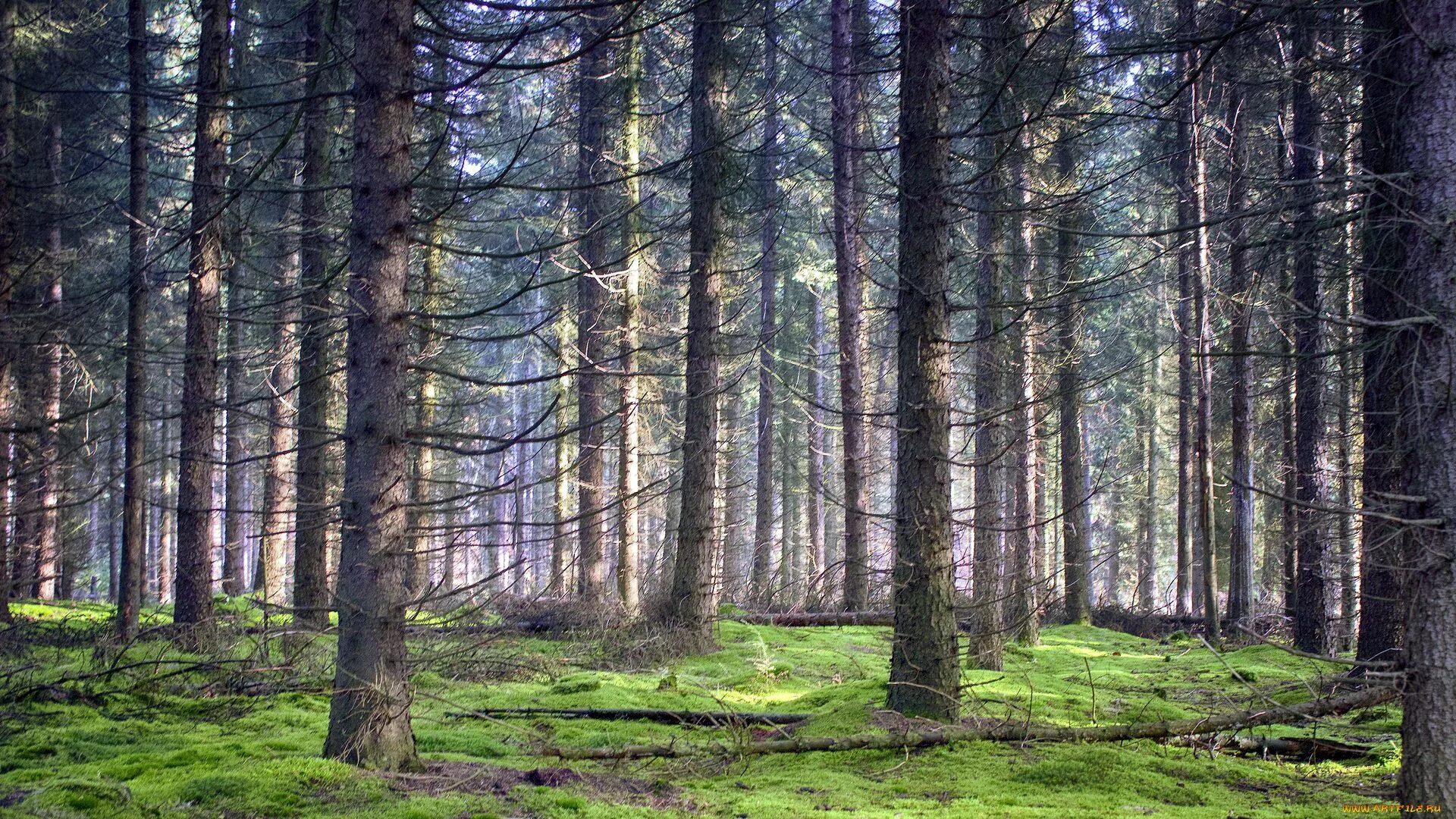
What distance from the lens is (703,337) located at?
11.9 meters

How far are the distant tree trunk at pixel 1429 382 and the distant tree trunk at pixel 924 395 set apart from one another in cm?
266

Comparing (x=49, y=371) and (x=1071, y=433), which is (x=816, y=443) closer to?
(x=1071, y=433)

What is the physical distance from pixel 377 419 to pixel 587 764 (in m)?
2.91

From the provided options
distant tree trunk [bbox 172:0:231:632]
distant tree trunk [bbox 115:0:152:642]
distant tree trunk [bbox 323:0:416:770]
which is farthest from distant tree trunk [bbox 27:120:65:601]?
distant tree trunk [bbox 323:0:416:770]

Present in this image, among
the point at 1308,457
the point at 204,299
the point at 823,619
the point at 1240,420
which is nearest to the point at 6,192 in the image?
the point at 204,299

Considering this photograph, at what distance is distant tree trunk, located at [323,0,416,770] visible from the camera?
4938mm

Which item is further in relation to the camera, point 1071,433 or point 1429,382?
point 1071,433

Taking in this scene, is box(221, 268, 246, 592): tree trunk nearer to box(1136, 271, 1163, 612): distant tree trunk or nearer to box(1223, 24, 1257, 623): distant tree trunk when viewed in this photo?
box(1223, 24, 1257, 623): distant tree trunk

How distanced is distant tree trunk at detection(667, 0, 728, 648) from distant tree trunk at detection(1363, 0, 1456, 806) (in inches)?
324

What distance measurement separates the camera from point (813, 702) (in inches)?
311

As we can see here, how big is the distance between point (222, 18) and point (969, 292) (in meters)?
15.8

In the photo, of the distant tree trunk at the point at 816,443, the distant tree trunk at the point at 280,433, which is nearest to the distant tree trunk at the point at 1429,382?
the distant tree trunk at the point at 280,433

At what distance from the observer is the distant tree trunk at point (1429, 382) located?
428cm

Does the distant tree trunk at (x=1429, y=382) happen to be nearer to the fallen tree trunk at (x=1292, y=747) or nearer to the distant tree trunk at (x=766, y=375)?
the fallen tree trunk at (x=1292, y=747)
